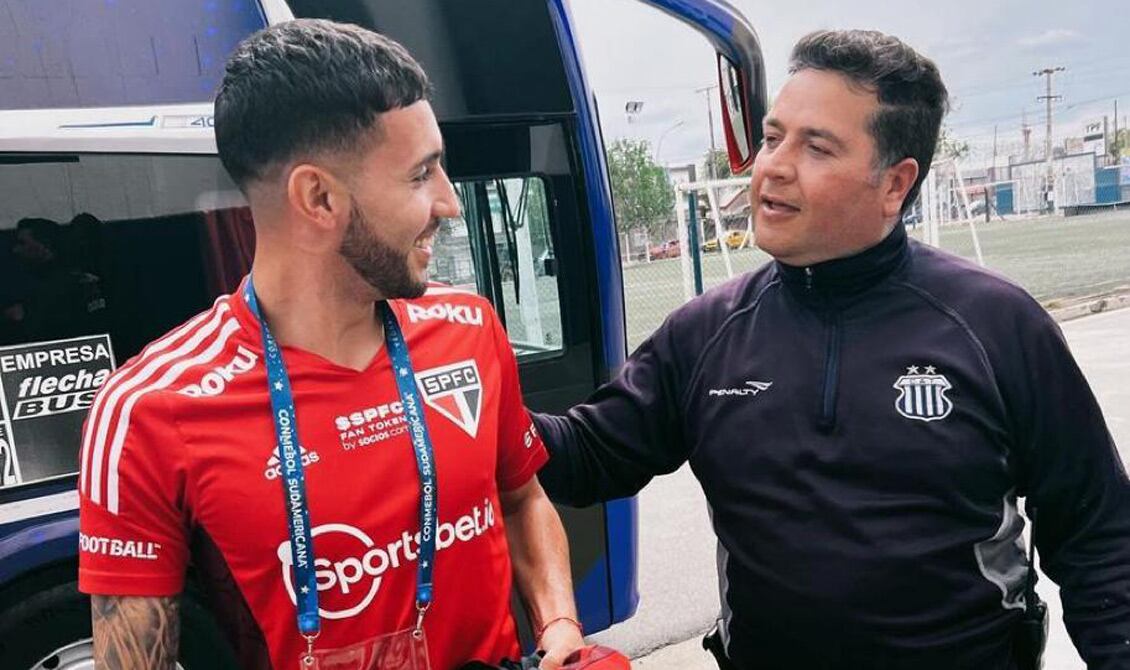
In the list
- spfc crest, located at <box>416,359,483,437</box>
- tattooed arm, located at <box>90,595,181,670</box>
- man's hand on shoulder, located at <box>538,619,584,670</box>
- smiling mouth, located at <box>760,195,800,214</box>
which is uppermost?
smiling mouth, located at <box>760,195,800,214</box>

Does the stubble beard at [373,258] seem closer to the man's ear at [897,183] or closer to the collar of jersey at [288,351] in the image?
the collar of jersey at [288,351]

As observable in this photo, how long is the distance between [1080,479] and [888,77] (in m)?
0.77

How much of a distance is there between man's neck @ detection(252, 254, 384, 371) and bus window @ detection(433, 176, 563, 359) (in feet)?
6.16

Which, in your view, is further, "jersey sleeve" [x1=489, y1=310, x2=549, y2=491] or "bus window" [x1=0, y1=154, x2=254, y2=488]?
"bus window" [x1=0, y1=154, x2=254, y2=488]

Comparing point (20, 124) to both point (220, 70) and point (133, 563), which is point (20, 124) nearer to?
point (220, 70)

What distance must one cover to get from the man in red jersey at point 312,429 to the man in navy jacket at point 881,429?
49 centimetres

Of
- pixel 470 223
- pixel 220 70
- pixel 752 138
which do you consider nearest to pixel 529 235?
pixel 470 223

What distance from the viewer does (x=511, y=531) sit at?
1.64 meters

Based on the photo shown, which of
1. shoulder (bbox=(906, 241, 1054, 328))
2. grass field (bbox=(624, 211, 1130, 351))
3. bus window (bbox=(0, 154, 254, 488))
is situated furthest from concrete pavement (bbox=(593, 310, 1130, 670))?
grass field (bbox=(624, 211, 1130, 351))

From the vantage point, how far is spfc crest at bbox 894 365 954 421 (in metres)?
1.50

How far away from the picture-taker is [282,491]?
1222 millimetres

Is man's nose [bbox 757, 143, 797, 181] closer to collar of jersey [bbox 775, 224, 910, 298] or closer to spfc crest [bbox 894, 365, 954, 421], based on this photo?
collar of jersey [bbox 775, 224, 910, 298]

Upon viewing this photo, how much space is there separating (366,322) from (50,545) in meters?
1.65

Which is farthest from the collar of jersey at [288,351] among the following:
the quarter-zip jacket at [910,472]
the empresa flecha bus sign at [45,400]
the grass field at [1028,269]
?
the grass field at [1028,269]
